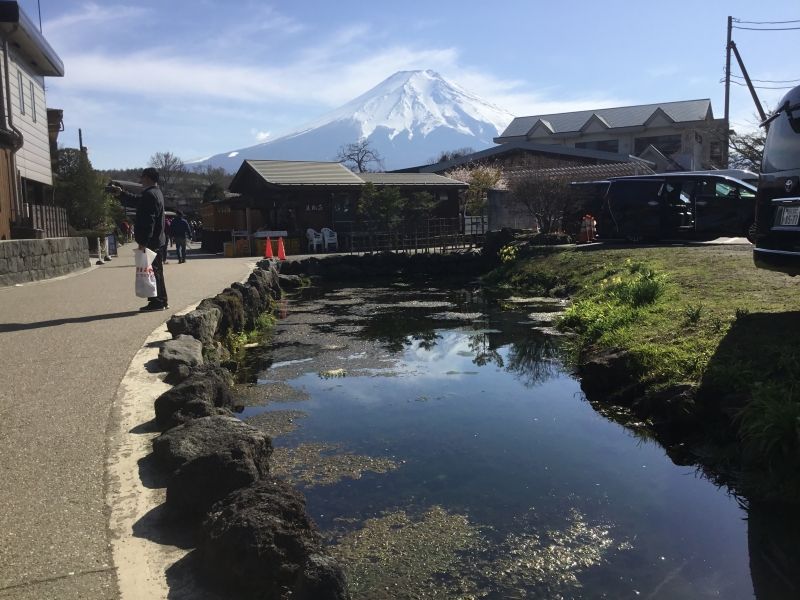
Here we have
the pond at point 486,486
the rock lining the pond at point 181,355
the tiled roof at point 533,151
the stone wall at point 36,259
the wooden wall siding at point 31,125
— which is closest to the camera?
the pond at point 486,486

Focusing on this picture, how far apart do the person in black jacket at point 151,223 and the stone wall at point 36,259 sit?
15.1ft

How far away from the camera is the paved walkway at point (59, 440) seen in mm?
2594

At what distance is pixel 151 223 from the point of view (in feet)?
29.2

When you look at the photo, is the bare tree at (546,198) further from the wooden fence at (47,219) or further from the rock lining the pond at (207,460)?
the rock lining the pond at (207,460)

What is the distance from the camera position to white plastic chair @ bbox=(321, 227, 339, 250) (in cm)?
2862

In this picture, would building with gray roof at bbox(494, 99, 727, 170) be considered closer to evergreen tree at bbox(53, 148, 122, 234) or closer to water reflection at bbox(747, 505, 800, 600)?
evergreen tree at bbox(53, 148, 122, 234)

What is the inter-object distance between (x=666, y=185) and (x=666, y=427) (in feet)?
42.3

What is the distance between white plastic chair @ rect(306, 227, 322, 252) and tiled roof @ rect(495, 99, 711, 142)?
2707cm

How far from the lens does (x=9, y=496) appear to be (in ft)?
10.4

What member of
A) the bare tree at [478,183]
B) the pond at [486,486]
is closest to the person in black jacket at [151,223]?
the pond at [486,486]

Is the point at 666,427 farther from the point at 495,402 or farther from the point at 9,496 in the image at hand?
the point at 9,496

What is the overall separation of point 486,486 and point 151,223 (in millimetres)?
6391

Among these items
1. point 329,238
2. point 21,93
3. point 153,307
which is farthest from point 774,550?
point 329,238

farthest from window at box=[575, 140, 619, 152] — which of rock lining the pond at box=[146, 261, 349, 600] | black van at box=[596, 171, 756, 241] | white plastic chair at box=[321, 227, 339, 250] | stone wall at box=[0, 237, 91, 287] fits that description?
rock lining the pond at box=[146, 261, 349, 600]
